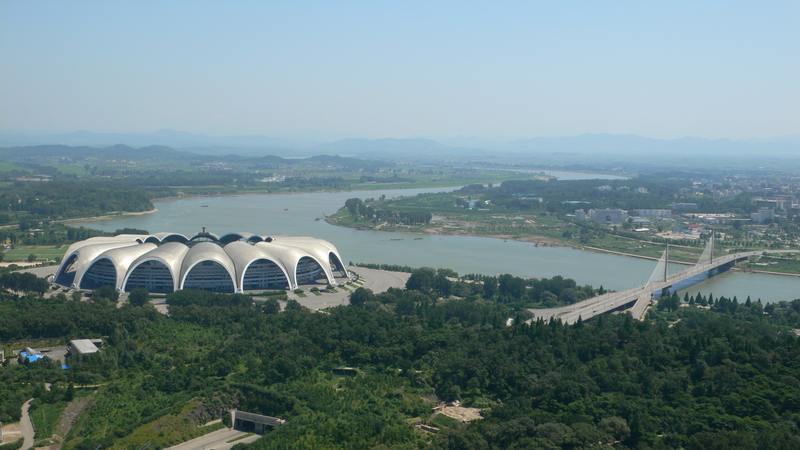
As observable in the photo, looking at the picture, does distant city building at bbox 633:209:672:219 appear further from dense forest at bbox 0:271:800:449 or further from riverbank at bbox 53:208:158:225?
dense forest at bbox 0:271:800:449

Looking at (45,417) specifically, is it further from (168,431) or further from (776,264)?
(776,264)

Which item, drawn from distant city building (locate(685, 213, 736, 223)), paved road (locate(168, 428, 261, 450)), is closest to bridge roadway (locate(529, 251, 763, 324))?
paved road (locate(168, 428, 261, 450))

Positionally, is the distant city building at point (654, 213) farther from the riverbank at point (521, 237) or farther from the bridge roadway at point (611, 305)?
the bridge roadway at point (611, 305)

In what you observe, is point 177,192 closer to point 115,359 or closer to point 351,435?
point 115,359

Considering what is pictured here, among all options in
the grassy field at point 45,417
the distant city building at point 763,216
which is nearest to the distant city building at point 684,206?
the distant city building at point 763,216

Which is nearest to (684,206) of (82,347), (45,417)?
(82,347)

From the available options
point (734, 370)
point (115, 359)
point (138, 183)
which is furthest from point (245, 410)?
point (138, 183)
